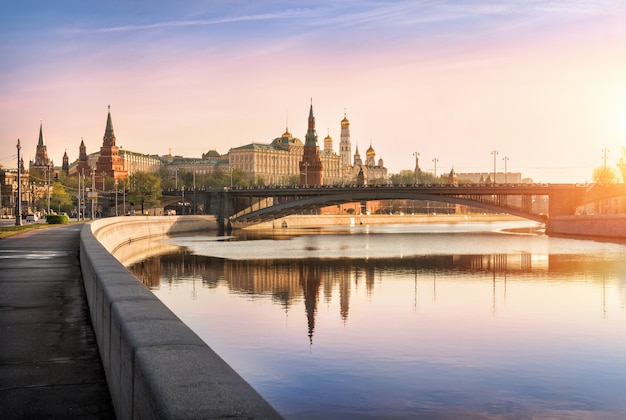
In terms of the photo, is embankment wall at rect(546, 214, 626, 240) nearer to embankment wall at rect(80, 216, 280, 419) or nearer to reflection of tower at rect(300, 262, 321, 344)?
reflection of tower at rect(300, 262, 321, 344)

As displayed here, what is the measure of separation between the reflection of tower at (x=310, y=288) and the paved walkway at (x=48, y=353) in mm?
7055

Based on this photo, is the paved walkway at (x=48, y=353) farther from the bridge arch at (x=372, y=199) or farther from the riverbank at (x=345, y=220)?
the riverbank at (x=345, y=220)

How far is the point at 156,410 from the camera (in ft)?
17.5

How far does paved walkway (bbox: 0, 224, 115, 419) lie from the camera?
8.10m

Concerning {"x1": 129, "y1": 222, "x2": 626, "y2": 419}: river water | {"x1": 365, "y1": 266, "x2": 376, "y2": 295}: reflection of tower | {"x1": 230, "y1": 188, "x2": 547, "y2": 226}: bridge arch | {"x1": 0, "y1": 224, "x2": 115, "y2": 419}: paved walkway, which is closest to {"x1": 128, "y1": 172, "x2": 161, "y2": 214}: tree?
{"x1": 230, "y1": 188, "x2": 547, "y2": 226}: bridge arch

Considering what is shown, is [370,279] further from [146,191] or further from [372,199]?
[146,191]

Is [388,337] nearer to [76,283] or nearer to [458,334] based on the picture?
[458,334]

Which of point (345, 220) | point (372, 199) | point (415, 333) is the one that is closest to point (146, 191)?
point (345, 220)

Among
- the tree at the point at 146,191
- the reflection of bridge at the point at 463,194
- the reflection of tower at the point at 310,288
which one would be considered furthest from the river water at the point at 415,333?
the tree at the point at 146,191

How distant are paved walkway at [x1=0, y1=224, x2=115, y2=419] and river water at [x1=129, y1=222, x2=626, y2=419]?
12.3 ft

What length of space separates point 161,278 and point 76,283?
19.6 metres

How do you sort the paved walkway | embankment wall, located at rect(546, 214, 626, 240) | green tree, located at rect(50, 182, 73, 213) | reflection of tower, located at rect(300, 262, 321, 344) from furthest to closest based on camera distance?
green tree, located at rect(50, 182, 73, 213)
embankment wall, located at rect(546, 214, 626, 240)
reflection of tower, located at rect(300, 262, 321, 344)
the paved walkway

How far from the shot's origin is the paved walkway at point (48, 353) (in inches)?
319

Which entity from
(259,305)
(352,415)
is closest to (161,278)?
(259,305)
